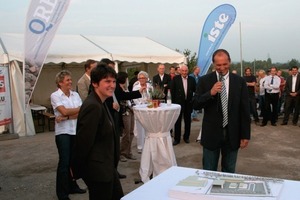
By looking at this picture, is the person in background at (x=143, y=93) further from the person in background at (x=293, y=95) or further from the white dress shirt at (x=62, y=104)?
the person in background at (x=293, y=95)

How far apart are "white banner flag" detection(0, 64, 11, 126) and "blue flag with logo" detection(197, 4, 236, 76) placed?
209 inches

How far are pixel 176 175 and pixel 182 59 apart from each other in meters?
10.5

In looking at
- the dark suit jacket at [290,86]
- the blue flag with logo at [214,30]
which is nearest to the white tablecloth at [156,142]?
the blue flag with logo at [214,30]

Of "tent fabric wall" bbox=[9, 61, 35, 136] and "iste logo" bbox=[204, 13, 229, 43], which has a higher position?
"iste logo" bbox=[204, 13, 229, 43]

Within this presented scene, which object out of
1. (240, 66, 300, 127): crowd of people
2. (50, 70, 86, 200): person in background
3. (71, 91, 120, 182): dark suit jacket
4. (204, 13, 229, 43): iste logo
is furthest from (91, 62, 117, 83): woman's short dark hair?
(240, 66, 300, 127): crowd of people

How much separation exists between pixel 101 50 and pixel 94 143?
8.99 metres

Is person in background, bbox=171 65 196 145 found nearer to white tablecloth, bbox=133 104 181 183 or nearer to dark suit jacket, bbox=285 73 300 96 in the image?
white tablecloth, bbox=133 104 181 183

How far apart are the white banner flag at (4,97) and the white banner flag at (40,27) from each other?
0.66m

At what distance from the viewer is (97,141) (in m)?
2.32

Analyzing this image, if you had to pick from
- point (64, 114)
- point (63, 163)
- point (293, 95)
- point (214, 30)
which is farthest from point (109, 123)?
point (293, 95)

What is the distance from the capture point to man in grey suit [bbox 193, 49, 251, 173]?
313 centimetres

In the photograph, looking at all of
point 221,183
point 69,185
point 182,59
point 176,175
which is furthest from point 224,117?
point 182,59

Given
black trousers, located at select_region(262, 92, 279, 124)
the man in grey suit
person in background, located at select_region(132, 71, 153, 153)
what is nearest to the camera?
the man in grey suit

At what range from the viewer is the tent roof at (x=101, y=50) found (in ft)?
32.7
